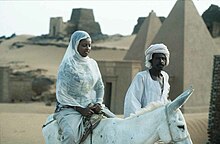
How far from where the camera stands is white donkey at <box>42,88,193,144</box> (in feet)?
11.4

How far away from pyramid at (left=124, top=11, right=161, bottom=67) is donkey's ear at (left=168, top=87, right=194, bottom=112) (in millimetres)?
17864

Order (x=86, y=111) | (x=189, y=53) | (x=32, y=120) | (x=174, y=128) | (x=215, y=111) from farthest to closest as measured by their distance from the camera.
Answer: (x=189, y=53) < (x=32, y=120) < (x=215, y=111) < (x=86, y=111) < (x=174, y=128)

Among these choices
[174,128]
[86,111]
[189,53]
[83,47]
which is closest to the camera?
[174,128]

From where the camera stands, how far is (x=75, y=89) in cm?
436

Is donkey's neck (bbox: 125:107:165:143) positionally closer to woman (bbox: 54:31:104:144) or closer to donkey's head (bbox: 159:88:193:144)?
donkey's head (bbox: 159:88:193:144)

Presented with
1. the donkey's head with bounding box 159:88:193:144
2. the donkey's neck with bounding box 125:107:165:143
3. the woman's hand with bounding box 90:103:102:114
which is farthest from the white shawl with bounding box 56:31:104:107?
the donkey's head with bounding box 159:88:193:144

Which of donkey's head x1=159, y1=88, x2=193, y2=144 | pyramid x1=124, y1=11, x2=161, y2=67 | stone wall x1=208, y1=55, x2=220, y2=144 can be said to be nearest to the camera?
donkey's head x1=159, y1=88, x2=193, y2=144

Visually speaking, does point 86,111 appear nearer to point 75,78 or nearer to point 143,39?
point 75,78

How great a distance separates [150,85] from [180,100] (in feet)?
3.73

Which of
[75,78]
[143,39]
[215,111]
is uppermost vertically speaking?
[143,39]

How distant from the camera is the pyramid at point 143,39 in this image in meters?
22.0

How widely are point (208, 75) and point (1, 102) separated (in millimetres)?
11752

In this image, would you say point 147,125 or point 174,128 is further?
point 147,125

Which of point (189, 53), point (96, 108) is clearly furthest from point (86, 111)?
point (189, 53)
